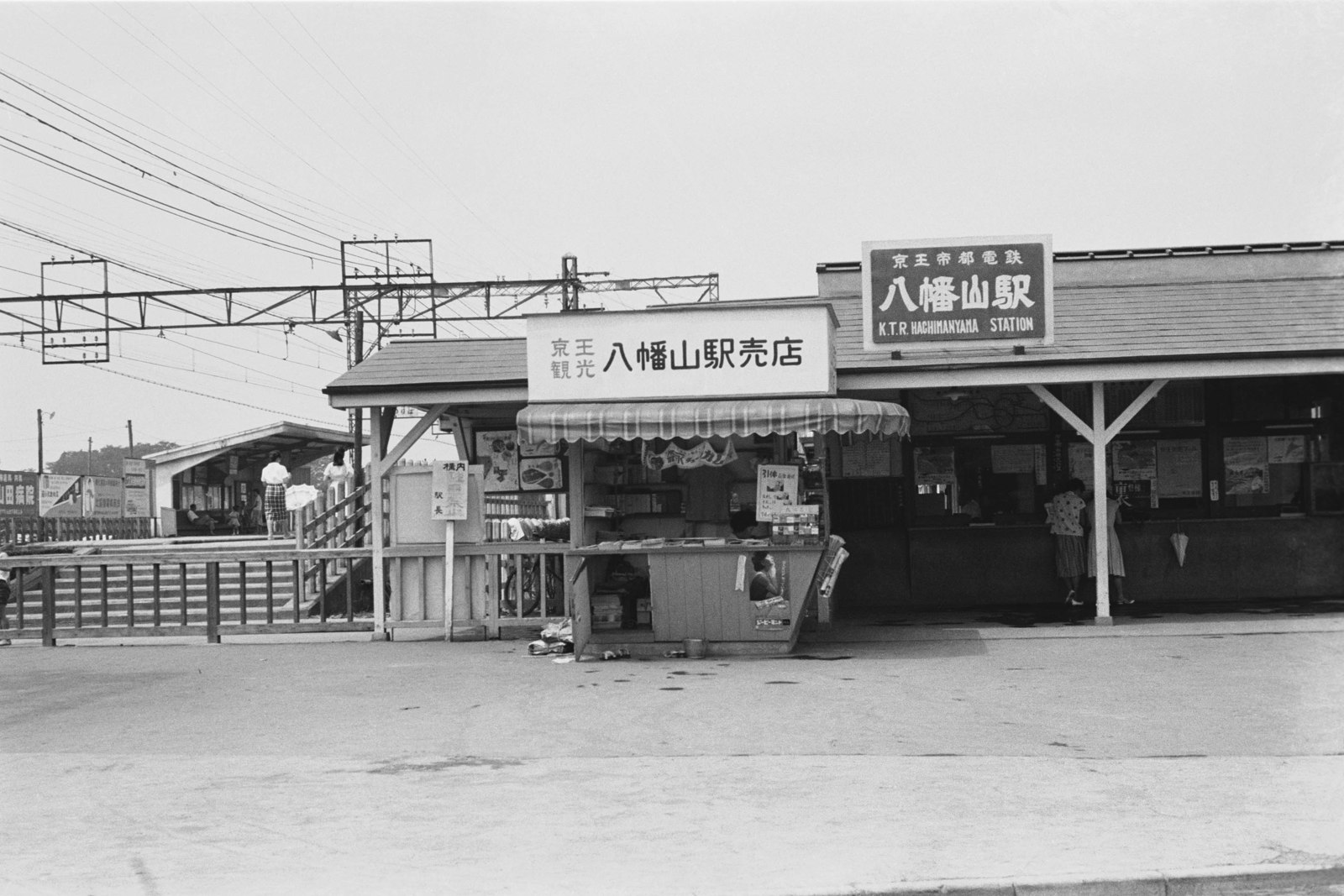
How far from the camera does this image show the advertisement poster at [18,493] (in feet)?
162

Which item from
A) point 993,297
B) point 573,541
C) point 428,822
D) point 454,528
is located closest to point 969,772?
point 428,822

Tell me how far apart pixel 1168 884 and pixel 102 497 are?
57.8 metres

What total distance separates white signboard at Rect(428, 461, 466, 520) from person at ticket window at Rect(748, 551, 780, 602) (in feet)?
13.2

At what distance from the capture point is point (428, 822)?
21.9ft

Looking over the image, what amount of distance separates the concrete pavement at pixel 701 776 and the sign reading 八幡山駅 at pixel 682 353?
108 inches

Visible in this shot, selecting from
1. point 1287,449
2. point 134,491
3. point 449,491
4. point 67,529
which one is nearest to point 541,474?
point 449,491

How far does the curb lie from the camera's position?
17.8 feet

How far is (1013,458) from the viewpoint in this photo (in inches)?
658

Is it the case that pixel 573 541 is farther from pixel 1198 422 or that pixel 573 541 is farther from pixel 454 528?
pixel 1198 422

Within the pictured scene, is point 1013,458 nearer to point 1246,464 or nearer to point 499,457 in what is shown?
point 1246,464

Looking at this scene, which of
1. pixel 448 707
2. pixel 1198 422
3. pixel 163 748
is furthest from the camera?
pixel 1198 422

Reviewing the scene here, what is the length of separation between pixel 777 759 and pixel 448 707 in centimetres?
336

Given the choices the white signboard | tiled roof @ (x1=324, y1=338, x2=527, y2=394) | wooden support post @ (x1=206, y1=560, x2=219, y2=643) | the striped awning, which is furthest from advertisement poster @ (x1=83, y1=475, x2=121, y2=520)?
the striped awning

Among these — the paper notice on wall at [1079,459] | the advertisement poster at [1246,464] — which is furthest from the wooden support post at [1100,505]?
the advertisement poster at [1246,464]
